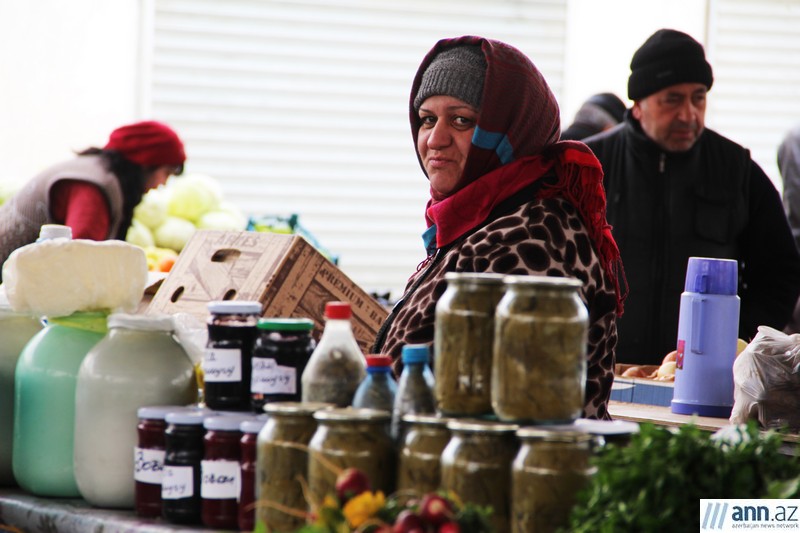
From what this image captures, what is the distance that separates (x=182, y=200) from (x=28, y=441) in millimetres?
3834

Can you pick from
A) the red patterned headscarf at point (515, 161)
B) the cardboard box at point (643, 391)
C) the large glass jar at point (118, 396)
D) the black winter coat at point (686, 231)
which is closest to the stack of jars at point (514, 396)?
the large glass jar at point (118, 396)

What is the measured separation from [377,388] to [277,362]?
255mm

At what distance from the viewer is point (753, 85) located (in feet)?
23.9

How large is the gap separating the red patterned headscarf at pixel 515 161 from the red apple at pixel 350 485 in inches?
52.0

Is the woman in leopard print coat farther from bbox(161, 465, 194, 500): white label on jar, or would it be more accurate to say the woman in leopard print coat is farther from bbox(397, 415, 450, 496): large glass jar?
bbox(397, 415, 450, 496): large glass jar

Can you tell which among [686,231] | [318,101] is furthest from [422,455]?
[318,101]

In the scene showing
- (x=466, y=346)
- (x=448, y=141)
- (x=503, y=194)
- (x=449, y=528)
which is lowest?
(x=449, y=528)

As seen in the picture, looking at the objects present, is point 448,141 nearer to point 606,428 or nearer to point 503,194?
point 503,194

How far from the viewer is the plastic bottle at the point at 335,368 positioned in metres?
1.91

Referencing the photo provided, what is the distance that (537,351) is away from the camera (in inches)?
67.6

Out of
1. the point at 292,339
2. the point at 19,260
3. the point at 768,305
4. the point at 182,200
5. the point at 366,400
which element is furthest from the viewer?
the point at 182,200

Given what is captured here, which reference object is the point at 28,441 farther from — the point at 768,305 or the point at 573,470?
the point at 768,305

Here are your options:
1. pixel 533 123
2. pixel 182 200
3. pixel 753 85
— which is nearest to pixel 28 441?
pixel 533 123

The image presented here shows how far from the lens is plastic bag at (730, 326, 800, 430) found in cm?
317
